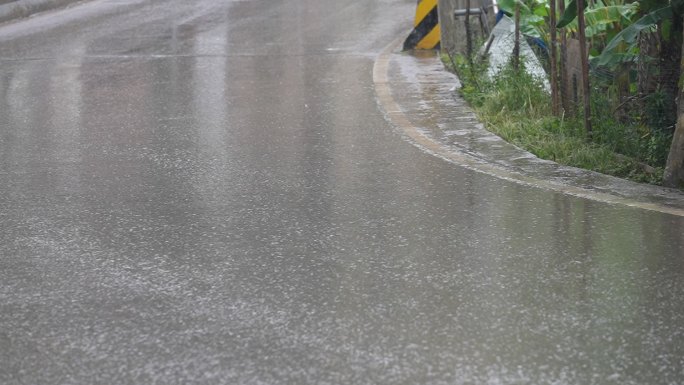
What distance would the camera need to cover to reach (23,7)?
20.1m

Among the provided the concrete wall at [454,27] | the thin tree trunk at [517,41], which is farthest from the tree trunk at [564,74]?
the concrete wall at [454,27]

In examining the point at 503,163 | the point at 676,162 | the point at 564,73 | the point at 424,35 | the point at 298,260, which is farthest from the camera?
the point at 424,35

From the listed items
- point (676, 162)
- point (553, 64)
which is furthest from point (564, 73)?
point (676, 162)

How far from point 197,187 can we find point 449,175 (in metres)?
1.81

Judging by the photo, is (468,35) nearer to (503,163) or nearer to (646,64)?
(646,64)

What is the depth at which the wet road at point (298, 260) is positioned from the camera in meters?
4.84

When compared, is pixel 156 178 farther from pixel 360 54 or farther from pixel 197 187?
pixel 360 54

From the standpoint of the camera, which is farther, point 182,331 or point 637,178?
point 637,178

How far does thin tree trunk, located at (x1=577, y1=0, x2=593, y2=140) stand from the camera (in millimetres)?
8922

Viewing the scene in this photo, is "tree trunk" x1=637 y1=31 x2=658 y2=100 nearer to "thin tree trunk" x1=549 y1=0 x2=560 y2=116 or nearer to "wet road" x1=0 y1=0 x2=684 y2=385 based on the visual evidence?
"thin tree trunk" x1=549 y1=0 x2=560 y2=116

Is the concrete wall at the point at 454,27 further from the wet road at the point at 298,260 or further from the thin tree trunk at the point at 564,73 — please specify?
the thin tree trunk at the point at 564,73

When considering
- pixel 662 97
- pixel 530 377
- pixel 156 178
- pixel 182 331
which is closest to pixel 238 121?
pixel 156 178

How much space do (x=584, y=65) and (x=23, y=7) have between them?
13.4 m

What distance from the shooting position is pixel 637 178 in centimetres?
836
